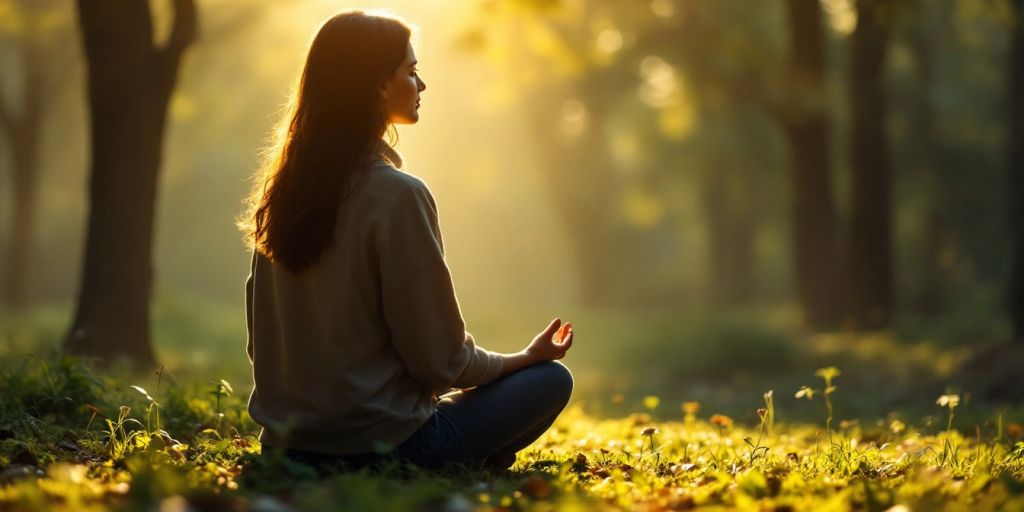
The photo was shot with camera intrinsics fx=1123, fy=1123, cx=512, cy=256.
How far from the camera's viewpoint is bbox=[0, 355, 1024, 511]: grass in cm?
352

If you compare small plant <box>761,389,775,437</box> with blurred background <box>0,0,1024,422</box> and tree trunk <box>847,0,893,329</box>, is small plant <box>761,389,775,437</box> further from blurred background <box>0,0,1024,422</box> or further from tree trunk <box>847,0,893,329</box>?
tree trunk <box>847,0,893,329</box>

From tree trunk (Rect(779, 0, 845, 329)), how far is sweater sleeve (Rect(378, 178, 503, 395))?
11851 millimetres

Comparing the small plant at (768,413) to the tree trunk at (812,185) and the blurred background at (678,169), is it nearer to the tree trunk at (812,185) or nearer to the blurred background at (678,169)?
the blurred background at (678,169)

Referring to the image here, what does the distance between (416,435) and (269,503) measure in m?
1.11

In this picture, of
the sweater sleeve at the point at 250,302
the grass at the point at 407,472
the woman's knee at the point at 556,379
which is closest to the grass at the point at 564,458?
the grass at the point at 407,472

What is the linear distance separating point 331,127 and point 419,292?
0.69 m

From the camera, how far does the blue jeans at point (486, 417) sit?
437 cm

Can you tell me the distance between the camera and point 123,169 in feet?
28.9

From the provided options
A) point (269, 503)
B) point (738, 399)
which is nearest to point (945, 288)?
point (738, 399)

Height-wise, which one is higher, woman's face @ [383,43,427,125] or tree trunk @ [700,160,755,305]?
tree trunk @ [700,160,755,305]

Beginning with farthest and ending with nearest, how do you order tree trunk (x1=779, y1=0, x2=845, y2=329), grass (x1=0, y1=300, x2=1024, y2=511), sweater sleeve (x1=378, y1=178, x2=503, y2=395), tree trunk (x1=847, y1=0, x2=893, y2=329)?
tree trunk (x1=779, y1=0, x2=845, y2=329) < tree trunk (x1=847, y1=0, x2=893, y2=329) < sweater sleeve (x1=378, y1=178, x2=503, y2=395) < grass (x1=0, y1=300, x2=1024, y2=511)

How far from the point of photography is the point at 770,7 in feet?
79.4

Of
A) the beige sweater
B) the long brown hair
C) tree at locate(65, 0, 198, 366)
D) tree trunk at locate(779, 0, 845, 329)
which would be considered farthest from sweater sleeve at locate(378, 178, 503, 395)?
tree trunk at locate(779, 0, 845, 329)

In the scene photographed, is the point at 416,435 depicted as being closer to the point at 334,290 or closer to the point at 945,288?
the point at 334,290
